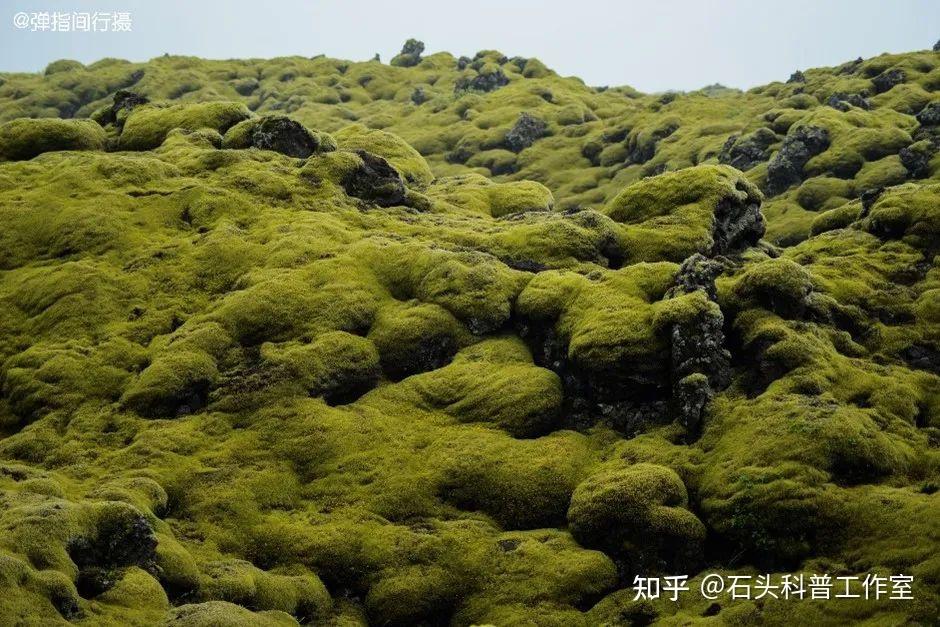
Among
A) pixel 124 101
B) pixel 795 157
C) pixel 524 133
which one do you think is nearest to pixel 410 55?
pixel 524 133

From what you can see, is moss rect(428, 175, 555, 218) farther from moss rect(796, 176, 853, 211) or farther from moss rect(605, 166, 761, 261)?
moss rect(796, 176, 853, 211)

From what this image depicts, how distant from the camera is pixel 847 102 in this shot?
8500 cm

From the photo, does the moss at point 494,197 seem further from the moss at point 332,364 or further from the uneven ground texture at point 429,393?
the moss at point 332,364

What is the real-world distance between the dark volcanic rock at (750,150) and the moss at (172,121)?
5549 cm

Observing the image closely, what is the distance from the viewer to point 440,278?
107 feet

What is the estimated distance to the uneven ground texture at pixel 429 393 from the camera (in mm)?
20375

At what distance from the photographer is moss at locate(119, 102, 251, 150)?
47875 millimetres

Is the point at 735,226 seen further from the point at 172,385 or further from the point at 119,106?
the point at 119,106

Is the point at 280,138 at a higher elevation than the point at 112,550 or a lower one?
higher

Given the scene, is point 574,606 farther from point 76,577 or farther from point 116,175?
point 116,175

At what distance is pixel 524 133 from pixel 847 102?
3915 centimetres

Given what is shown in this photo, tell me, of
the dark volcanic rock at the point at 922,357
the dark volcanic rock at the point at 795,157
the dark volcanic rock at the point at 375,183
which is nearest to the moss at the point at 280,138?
the dark volcanic rock at the point at 375,183

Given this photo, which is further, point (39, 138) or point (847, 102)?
point (847, 102)

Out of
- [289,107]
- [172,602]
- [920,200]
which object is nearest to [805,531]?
[172,602]
